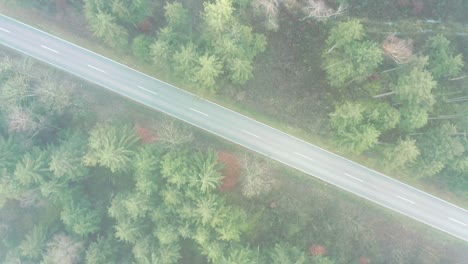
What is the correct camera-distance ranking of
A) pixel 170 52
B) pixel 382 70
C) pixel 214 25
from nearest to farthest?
pixel 214 25, pixel 170 52, pixel 382 70

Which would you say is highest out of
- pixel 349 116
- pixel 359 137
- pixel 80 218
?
pixel 349 116

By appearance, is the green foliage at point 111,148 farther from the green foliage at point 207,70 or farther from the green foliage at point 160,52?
the green foliage at point 207,70

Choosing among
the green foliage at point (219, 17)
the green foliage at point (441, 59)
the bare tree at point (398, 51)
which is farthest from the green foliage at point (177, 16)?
the green foliage at point (441, 59)

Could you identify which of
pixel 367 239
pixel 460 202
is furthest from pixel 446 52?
pixel 367 239

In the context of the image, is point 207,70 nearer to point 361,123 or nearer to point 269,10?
point 269,10

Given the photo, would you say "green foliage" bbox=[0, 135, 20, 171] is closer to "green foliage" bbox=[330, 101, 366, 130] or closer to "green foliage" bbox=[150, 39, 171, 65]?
"green foliage" bbox=[150, 39, 171, 65]

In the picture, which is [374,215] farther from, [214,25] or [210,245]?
[214,25]

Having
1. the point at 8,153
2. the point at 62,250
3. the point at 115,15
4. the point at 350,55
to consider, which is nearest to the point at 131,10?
the point at 115,15
